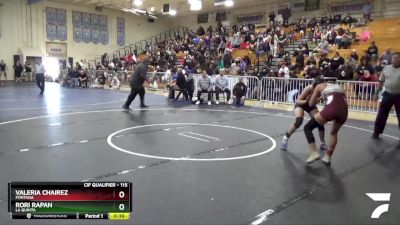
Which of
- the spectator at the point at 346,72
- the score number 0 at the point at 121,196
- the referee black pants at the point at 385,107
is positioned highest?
the spectator at the point at 346,72

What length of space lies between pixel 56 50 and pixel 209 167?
26126 millimetres

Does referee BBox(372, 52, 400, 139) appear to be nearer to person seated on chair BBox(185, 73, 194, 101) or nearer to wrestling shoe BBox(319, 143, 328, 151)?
wrestling shoe BBox(319, 143, 328, 151)

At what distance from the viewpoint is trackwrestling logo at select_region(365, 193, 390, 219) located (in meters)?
3.60

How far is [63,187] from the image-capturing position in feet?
9.19

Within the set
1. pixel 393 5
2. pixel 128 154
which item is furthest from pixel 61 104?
pixel 393 5

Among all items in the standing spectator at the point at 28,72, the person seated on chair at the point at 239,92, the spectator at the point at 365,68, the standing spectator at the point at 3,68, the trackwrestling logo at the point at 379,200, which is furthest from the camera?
the standing spectator at the point at 28,72

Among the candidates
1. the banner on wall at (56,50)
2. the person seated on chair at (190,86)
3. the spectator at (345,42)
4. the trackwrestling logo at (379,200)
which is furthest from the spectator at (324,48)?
the banner on wall at (56,50)

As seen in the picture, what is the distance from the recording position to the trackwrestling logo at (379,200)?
3.60m

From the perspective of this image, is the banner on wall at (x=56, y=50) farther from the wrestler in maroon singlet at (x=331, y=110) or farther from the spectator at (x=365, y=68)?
the wrestler in maroon singlet at (x=331, y=110)

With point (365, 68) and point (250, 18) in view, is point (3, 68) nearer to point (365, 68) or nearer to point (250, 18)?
point (250, 18)

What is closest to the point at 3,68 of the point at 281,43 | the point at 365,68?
the point at 281,43

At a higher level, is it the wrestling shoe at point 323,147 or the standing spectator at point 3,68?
the standing spectator at point 3,68
